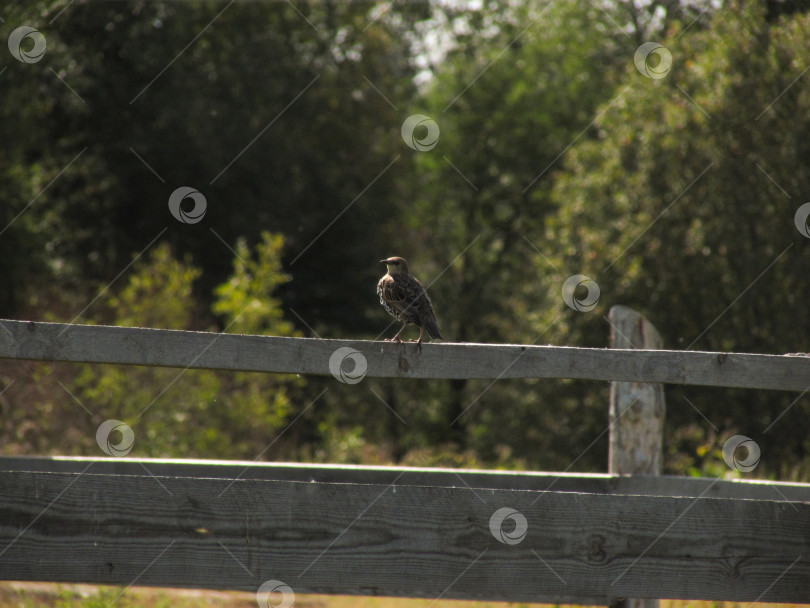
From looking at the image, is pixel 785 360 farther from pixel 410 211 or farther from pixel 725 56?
pixel 410 211

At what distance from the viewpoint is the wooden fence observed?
8.82 feet

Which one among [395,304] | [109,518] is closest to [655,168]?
[395,304]

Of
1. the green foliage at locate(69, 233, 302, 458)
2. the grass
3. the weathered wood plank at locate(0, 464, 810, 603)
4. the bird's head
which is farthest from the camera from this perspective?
the green foliage at locate(69, 233, 302, 458)

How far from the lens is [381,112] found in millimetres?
25359

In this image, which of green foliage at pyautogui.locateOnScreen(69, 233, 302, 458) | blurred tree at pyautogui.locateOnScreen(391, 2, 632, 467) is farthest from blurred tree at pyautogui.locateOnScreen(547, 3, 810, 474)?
blurred tree at pyautogui.locateOnScreen(391, 2, 632, 467)

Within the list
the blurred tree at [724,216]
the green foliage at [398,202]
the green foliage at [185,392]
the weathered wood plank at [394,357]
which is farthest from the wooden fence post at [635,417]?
the blurred tree at [724,216]

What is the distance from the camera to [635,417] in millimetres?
4988

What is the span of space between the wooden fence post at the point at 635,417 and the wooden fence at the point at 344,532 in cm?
181

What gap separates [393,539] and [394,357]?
2.50ft

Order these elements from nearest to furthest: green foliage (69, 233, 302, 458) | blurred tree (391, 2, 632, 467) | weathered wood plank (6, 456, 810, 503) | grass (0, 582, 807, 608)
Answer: weathered wood plank (6, 456, 810, 503) → grass (0, 582, 807, 608) → green foliage (69, 233, 302, 458) → blurred tree (391, 2, 632, 467)

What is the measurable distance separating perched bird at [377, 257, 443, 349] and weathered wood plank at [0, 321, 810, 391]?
1.99 metres

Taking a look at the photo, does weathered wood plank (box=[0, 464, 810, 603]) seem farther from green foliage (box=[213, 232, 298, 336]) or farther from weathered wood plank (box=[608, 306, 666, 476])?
green foliage (box=[213, 232, 298, 336])

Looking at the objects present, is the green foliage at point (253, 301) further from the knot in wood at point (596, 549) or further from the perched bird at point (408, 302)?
the knot in wood at point (596, 549)

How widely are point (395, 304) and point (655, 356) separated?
2.57m
